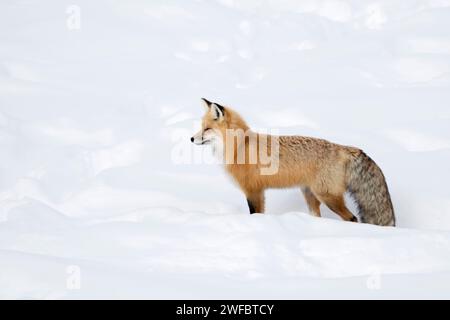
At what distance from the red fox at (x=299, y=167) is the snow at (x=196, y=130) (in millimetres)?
453

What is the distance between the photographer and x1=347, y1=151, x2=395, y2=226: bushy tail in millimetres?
5098

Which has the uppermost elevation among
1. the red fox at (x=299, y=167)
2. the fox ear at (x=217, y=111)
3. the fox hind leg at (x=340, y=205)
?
the fox ear at (x=217, y=111)

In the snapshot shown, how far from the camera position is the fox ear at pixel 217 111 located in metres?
5.20

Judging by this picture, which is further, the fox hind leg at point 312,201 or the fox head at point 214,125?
the fox hind leg at point 312,201

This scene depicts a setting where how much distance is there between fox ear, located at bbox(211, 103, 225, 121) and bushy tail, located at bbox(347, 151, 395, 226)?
1.31 metres

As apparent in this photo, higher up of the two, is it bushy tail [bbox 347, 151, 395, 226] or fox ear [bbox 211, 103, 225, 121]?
fox ear [bbox 211, 103, 225, 121]

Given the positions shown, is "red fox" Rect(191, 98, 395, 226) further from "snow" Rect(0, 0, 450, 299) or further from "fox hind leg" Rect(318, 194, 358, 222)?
"snow" Rect(0, 0, 450, 299)

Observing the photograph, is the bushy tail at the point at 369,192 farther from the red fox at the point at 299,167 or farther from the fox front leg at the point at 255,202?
the fox front leg at the point at 255,202

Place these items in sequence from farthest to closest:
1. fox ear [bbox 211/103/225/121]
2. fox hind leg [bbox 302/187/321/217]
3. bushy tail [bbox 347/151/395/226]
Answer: fox hind leg [bbox 302/187/321/217] < fox ear [bbox 211/103/225/121] < bushy tail [bbox 347/151/395/226]

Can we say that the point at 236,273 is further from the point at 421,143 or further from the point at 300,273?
the point at 421,143

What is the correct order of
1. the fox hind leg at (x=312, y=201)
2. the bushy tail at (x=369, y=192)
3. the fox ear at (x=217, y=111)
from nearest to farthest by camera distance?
the bushy tail at (x=369, y=192)
the fox ear at (x=217, y=111)
the fox hind leg at (x=312, y=201)

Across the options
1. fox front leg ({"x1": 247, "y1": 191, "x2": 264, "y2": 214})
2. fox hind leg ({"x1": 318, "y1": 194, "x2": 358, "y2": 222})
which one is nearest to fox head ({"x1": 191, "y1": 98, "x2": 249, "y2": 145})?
fox front leg ({"x1": 247, "y1": 191, "x2": 264, "y2": 214})

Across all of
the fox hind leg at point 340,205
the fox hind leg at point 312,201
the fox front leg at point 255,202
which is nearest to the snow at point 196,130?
the fox hind leg at point 312,201

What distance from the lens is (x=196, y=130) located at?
701 cm
